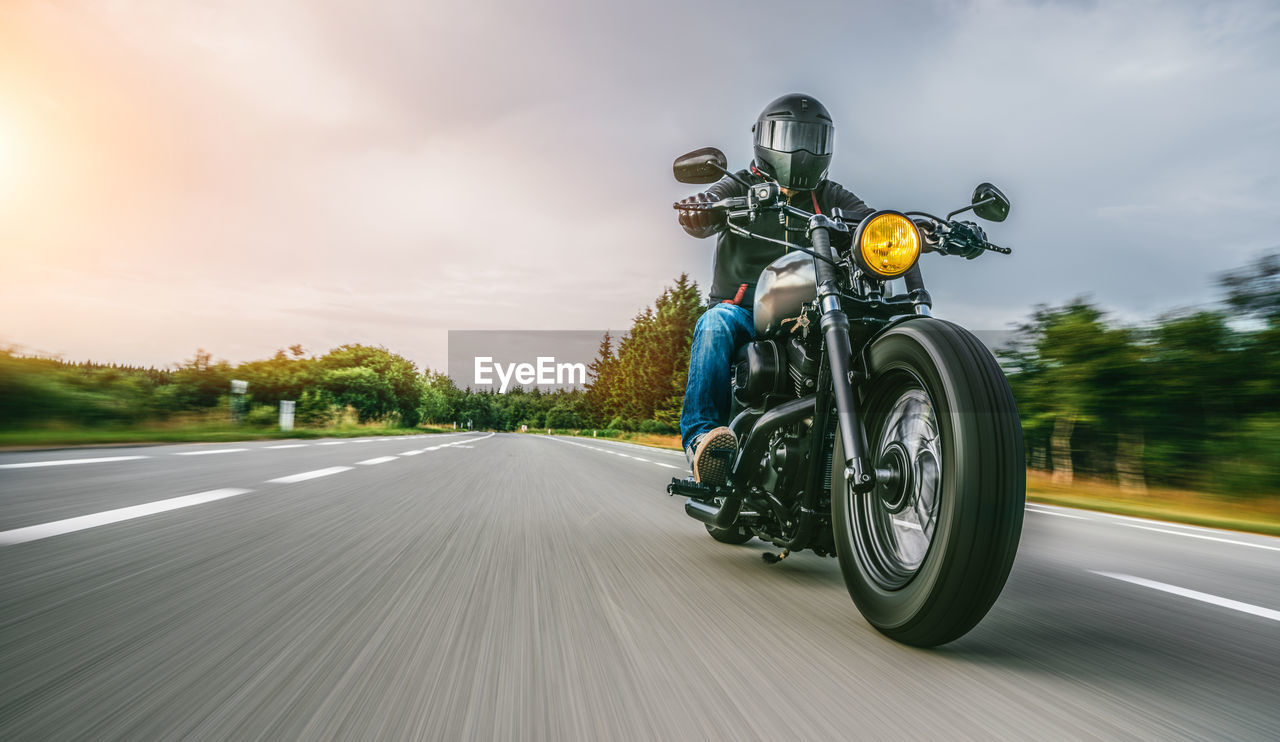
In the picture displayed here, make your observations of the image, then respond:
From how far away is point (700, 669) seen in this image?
1.82 m

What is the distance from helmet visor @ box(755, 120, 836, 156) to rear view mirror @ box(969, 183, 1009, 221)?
61 centimetres

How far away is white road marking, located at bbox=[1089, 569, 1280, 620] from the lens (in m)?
2.67

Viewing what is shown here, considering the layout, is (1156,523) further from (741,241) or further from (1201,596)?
(741,241)

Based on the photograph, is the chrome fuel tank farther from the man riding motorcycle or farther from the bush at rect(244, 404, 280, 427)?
the bush at rect(244, 404, 280, 427)

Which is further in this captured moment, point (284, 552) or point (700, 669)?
point (284, 552)

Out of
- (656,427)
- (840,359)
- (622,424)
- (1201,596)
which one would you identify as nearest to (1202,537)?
(1201,596)

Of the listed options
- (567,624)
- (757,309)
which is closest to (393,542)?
(567,624)

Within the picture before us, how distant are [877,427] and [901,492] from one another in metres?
0.24

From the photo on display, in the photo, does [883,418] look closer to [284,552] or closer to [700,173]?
[700,173]

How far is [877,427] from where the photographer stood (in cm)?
241

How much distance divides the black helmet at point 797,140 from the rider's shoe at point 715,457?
1118 millimetres

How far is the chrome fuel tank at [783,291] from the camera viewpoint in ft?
9.48

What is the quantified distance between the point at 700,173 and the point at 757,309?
0.65 meters

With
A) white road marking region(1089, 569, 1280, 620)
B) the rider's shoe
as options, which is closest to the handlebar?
the rider's shoe
